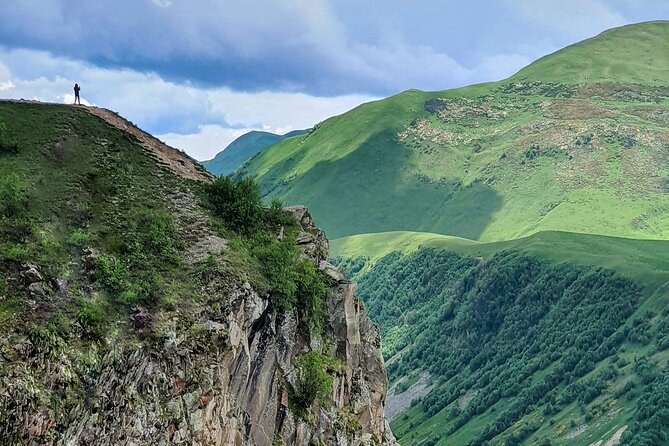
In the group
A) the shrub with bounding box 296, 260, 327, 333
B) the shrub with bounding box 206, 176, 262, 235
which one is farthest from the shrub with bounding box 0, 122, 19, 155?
the shrub with bounding box 296, 260, 327, 333

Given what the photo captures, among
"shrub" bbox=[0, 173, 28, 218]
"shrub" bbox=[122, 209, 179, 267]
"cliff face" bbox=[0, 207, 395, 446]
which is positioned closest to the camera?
"cliff face" bbox=[0, 207, 395, 446]

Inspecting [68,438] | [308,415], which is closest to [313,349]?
[308,415]

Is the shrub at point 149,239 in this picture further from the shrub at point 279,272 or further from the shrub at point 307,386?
the shrub at point 307,386

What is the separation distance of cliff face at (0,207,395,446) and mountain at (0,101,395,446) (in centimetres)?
9

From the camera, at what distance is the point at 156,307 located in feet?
155

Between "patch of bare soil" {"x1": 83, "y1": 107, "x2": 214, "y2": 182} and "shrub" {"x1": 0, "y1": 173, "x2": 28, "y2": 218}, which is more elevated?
"patch of bare soil" {"x1": 83, "y1": 107, "x2": 214, "y2": 182}

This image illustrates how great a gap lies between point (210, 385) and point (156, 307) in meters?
6.37

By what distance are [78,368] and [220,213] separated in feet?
73.7

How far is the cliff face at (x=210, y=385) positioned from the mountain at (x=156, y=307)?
91mm

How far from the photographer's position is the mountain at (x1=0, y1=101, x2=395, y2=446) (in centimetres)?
4091

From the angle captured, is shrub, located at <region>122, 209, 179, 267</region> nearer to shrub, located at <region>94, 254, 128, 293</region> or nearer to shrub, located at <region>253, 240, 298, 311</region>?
shrub, located at <region>94, 254, 128, 293</region>

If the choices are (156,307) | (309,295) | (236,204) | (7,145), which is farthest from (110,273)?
(309,295)

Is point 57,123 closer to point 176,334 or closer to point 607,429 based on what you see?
point 176,334

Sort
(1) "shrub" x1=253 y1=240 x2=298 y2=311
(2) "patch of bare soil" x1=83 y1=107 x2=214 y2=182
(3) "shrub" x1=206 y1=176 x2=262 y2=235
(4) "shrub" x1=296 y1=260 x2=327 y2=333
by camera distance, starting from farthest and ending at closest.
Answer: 1. (2) "patch of bare soil" x1=83 y1=107 x2=214 y2=182
2. (3) "shrub" x1=206 y1=176 x2=262 y2=235
3. (4) "shrub" x1=296 y1=260 x2=327 y2=333
4. (1) "shrub" x1=253 y1=240 x2=298 y2=311
